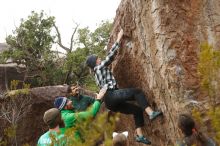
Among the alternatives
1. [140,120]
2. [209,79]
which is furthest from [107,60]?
[209,79]

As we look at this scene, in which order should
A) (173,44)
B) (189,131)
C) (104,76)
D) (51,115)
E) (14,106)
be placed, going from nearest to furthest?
(189,131), (51,115), (173,44), (104,76), (14,106)

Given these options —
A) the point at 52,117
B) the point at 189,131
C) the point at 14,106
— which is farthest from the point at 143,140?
the point at 14,106

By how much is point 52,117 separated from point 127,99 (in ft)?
6.62

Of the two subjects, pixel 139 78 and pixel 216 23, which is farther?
pixel 139 78

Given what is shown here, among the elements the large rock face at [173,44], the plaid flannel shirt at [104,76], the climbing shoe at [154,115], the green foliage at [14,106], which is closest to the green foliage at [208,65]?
the large rock face at [173,44]

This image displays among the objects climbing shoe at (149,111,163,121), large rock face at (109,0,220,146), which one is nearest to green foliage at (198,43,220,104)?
large rock face at (109,0,220,146)

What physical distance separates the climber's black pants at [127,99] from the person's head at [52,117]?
169 cm

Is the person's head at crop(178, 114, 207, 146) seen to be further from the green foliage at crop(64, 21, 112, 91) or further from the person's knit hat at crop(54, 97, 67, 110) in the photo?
the green foliage at crop(64, 21, 112, 91)

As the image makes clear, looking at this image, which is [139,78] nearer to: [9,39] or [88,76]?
[88,76]

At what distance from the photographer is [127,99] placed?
8227mm

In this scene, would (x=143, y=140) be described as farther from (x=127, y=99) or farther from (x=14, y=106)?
(x=14, y=106)

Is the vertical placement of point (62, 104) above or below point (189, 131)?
above

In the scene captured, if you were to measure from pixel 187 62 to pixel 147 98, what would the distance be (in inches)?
57.5

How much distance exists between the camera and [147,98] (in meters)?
8.28
